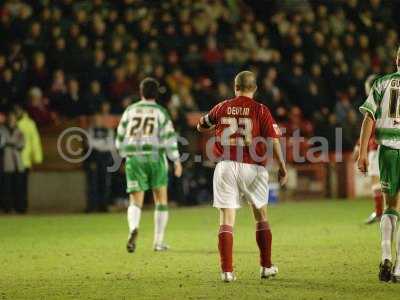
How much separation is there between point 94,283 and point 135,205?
11.9 ft

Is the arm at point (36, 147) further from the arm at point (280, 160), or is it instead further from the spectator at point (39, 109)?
the arm at point (280, 160)

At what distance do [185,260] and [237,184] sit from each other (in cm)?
218

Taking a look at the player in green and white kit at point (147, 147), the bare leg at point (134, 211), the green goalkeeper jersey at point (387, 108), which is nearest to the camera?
the green goalkeeper jersey at point (387, 108)

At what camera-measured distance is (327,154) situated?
2305 centimetres

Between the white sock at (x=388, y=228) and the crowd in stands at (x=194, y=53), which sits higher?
the crowd in stands at (x=194, y=53)

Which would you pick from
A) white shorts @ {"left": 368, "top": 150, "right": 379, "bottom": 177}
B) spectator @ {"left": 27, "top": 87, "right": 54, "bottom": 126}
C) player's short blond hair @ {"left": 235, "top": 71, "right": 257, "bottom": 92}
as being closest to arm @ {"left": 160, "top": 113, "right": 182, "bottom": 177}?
player's short blond hair @ {"left": 235, "top": 71, "right": 257, "bottom": 92}

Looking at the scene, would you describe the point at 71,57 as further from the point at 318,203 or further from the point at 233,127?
the point at 233,127

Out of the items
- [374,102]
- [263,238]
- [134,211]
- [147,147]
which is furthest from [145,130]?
[374,102]

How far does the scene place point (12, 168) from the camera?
65.2 ft

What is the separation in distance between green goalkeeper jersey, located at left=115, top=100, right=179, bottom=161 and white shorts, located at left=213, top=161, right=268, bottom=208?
340 centimetres

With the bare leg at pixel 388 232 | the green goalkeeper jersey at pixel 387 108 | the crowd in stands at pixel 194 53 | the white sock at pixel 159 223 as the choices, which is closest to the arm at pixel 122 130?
the white sock at pixel 159 223

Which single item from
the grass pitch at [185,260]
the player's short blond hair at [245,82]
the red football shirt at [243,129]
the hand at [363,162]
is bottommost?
the grass pitch at [185,260]

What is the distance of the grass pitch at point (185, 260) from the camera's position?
8.80 m

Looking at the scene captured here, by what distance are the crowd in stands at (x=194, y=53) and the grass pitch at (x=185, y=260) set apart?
3.04m
